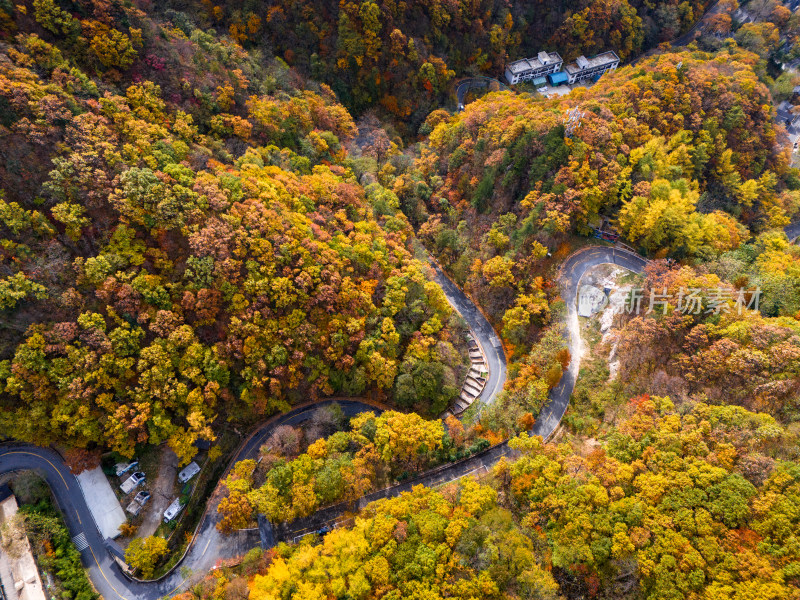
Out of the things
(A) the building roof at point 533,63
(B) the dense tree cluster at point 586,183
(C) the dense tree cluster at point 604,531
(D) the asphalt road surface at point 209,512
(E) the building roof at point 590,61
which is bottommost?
(C) the dense tree cluster at point 604,531

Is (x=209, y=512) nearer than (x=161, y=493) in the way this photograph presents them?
Yes

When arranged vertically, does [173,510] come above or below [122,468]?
below

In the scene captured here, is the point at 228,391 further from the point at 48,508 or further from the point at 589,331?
the point at 589,331

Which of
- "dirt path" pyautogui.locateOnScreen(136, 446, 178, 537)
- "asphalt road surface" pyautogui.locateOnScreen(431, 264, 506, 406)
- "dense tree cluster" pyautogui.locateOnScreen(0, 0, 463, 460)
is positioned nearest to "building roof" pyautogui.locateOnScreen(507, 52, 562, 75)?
"asphalt road surface" pyautogui.locateOnScreen(431, 264, 506, 406)

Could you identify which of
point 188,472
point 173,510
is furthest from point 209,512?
point 188,472

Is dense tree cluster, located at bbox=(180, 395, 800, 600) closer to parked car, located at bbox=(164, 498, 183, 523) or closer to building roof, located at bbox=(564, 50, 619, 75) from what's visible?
parked car, located at bbox=(164, 498, 183, 523)

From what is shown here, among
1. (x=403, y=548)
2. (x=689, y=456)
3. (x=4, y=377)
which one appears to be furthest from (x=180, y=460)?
(x=689, y=456)

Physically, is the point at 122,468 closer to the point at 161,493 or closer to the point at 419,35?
the point at 161,493

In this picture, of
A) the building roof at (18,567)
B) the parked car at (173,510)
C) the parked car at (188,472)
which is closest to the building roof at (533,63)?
the parked car at (188,472)

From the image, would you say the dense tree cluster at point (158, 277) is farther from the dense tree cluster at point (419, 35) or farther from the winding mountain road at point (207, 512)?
the dense tree cluster at point (419, 35)
